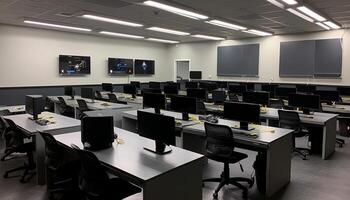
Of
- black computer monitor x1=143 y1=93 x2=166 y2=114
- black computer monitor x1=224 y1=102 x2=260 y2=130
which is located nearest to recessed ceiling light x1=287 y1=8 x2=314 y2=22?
black computer monitor x1=224 y1=102 x2=260 y2=130

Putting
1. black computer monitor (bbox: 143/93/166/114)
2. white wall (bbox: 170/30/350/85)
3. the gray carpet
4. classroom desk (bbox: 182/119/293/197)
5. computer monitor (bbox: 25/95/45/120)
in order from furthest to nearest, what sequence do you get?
white wall (bbox: 170/30/350/85), black computer monitor (bbox: 143/93/166/114), computer monitor (bbox: 25/95/45/120), the gray carpet, classroom desk (bbox: 182/119/293/197)

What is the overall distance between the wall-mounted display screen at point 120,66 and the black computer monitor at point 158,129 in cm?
947

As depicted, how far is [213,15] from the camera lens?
726 cm

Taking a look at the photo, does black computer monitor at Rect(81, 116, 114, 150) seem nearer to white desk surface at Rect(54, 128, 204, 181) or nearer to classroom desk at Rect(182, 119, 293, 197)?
white desk surface at Rect(54, 128, 204, 181)

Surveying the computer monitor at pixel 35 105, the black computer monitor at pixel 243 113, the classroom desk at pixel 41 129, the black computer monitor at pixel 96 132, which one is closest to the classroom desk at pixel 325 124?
the black computer monitor at pixel 243 113

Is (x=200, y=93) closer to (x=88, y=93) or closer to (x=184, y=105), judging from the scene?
(x=184, y=105)

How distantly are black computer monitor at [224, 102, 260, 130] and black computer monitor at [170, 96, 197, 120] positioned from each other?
68cm

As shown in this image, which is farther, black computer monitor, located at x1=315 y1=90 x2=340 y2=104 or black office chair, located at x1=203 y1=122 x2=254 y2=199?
black computer monitor, located at x1=315 y1=90 x2=340 y2=104

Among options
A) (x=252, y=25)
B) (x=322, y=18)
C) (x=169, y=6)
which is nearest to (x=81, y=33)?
(x=169, y=6)

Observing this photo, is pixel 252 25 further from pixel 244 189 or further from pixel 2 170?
pixel 2 170

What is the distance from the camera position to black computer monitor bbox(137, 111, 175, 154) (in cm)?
272

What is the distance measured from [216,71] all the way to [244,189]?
9.94 meters

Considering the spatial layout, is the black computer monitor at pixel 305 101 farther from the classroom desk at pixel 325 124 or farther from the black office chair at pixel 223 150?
the black office chair at pixel 223 150

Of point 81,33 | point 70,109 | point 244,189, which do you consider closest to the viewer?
point 244,189
